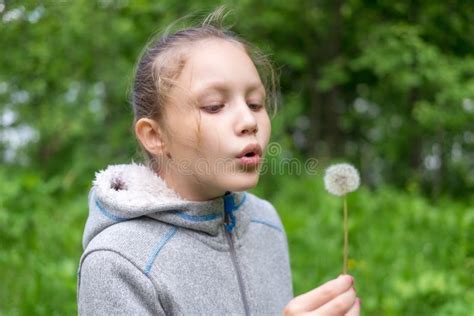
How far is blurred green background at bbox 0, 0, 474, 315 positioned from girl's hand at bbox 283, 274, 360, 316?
0.59 metres

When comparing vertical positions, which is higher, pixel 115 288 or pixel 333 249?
pixel 115 288

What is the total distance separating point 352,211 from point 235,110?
2854 mm

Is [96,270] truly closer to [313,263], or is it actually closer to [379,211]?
[313,263]

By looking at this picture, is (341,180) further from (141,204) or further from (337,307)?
(141,204)

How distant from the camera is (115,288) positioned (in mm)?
1007

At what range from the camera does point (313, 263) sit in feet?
9.91

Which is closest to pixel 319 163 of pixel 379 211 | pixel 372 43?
pixel 372 43

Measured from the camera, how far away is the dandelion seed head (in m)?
1.17

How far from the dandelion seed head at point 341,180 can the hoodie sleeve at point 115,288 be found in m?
0.41

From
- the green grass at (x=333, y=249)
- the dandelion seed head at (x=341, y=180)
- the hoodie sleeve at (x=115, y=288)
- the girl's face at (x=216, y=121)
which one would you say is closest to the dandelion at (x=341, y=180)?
the dandelion seed head at (x=341, y=180)

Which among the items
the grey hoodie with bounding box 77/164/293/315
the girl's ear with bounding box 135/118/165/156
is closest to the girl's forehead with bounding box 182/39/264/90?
the girl's ear with bounding box 135/118/165/156

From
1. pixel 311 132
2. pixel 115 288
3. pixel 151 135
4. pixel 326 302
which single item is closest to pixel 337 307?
pixel 326 302

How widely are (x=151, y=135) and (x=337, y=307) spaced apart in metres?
0.49

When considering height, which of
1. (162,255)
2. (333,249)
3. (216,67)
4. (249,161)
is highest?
(216,67)
